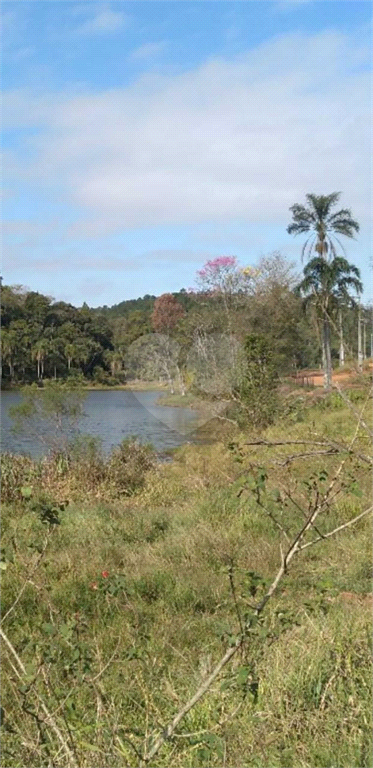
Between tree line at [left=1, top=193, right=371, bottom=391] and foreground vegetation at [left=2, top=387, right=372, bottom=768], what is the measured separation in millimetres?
10786

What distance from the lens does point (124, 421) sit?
22.2 metres

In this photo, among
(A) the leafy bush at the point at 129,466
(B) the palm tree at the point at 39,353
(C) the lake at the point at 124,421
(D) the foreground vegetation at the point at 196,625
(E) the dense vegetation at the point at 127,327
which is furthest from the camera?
(E) the dense vegetation at the point at 127,327

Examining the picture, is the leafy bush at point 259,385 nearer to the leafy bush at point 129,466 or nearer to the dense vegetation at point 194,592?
the dense vegetation at point 194,592

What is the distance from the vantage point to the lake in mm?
13688

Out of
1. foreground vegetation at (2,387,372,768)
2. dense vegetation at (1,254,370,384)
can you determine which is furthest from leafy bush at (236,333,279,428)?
foreground vegetation at (2,387,372,768)

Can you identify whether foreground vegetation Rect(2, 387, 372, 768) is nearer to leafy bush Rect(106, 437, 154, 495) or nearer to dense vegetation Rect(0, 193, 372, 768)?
dense vegetation Rect(0, 193, 372, 768)

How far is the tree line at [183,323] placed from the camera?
20.4 meters

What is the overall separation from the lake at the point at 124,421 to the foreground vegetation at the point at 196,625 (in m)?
5.04

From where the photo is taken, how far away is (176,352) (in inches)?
915

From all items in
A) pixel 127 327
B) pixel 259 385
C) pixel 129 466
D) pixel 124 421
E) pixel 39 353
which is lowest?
pixel 124 421

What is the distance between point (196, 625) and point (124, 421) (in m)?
18.4

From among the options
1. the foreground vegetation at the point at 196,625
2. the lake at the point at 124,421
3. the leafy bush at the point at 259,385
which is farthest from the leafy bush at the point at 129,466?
the leafy bush at the point at 259,385

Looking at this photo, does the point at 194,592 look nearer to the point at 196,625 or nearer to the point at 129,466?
the point at 196,625

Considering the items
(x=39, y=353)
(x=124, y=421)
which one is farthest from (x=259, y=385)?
(x=124, y=421)
